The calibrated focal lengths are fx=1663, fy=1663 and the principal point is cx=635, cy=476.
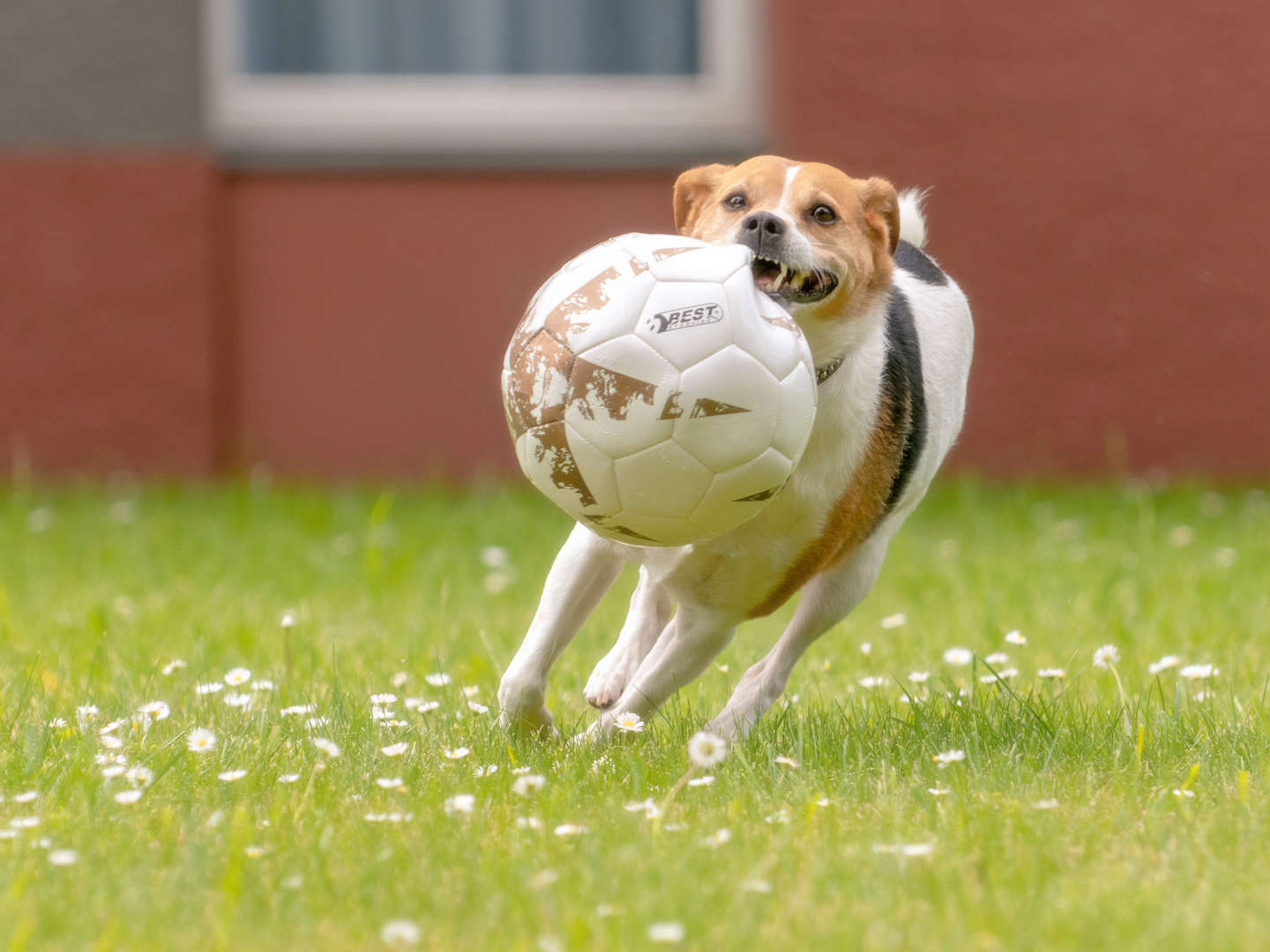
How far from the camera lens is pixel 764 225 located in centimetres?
288

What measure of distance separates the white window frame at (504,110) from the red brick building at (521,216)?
0.6 inches

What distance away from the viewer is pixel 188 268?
745 centimetres

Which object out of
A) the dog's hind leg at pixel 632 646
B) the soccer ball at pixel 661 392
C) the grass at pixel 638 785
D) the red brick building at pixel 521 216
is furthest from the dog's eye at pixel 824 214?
the red brick building at pixel 521 216

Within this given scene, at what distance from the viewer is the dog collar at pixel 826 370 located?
3.02 m

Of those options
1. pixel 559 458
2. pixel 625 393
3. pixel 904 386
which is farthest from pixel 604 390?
pixel 904 386

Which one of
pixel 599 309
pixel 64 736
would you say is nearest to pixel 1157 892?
pixel 599 309

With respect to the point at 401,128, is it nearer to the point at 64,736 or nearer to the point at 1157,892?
the point at 64,736

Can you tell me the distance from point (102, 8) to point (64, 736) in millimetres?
5129

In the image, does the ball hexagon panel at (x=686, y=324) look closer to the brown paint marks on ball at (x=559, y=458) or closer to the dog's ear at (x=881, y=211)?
the brown paint marks on ball at (x=559, y=458)

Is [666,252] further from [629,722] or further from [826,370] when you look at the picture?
[629,722]

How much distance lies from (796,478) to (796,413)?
0.32 m

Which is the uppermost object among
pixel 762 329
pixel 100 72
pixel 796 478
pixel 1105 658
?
pixel 100 72

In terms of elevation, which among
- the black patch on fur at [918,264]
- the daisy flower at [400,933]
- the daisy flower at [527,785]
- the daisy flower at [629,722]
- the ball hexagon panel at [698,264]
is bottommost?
the daisy flower at [629,722]

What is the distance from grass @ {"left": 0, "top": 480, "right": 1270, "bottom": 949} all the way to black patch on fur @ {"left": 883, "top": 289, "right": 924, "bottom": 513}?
48cm
